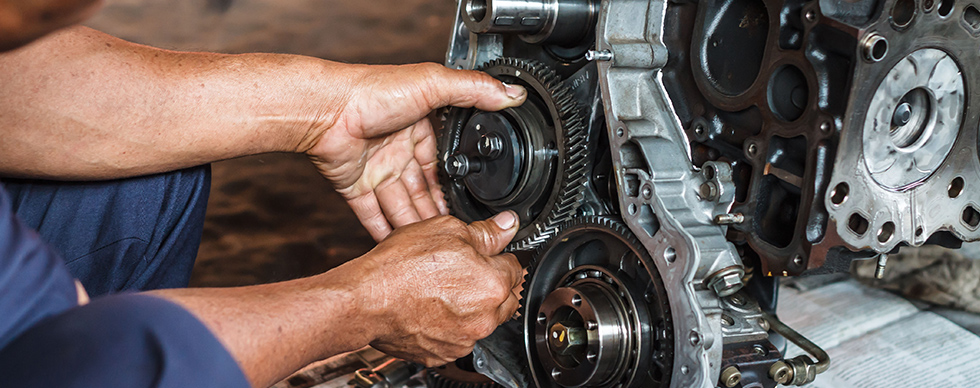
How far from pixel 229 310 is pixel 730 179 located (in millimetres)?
809

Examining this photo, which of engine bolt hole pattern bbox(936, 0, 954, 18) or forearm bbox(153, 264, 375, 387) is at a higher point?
engine bolt hole pattern bbox(936, 0, 954, 18)

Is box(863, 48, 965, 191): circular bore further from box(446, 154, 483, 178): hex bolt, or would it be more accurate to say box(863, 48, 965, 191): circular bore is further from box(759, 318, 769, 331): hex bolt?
box(446, 154, 483, 178): hex bolt

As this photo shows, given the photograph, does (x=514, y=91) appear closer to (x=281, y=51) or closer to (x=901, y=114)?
(x=901, y=114)

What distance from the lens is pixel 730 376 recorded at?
112cm

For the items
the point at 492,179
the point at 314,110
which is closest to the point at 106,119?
the point at 314,110

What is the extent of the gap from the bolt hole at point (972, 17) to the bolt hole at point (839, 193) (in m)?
0.29

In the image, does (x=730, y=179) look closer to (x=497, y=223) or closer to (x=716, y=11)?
(x=716, y=11)

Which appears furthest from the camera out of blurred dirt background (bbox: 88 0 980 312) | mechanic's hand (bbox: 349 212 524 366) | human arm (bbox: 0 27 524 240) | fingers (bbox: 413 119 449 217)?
blurred dirt background (bbox: 88 0 980 312)

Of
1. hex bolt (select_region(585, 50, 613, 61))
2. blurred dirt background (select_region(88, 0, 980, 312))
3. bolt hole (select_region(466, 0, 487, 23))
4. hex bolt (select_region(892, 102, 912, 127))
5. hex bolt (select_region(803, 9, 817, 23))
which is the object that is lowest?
blurred dirt background (select_region(88, 0, 980, 312))

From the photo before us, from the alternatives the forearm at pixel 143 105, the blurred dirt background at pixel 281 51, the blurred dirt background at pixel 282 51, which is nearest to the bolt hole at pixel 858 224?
the forearm at pixel 143 105

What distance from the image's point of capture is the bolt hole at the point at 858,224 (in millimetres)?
1092

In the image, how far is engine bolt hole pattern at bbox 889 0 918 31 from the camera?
1.02 meters

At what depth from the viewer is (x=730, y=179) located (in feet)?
3.92

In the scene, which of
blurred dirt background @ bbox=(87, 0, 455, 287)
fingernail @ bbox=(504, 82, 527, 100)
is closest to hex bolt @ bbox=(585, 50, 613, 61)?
fingernail @ bbox=(504, 82, 527, 100)
